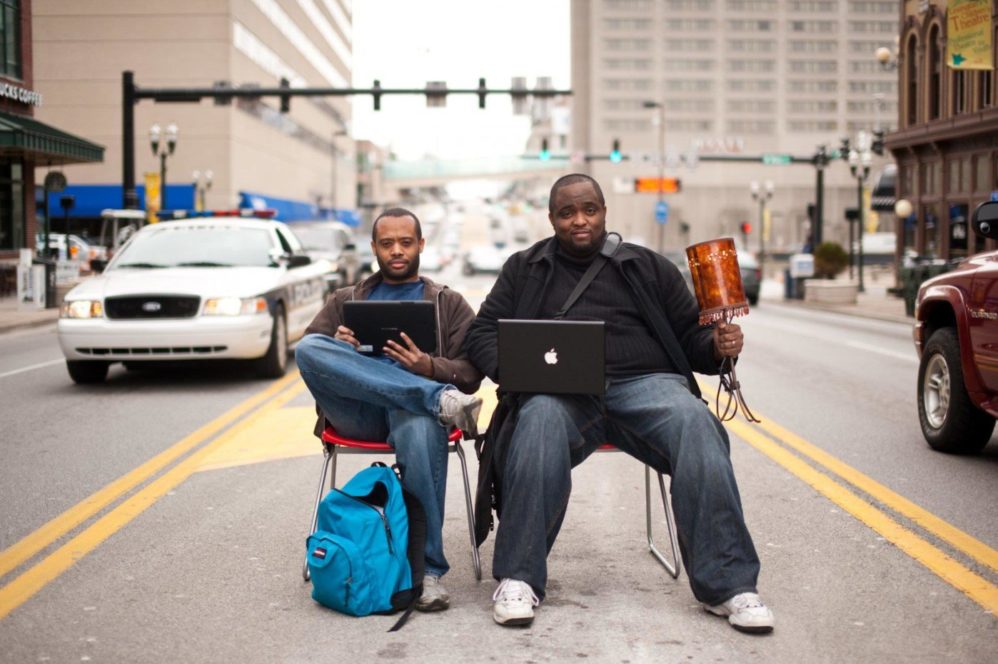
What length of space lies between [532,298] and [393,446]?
85cm

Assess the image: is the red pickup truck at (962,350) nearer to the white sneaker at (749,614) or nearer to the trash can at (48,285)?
the white sneaker at (749,614)

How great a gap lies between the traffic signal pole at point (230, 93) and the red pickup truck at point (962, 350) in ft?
67.1

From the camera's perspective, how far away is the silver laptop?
466 cm

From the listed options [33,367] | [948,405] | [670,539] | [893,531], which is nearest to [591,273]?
[670,539]

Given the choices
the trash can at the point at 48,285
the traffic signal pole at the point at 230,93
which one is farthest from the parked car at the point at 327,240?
the trash can at the point at 48,285

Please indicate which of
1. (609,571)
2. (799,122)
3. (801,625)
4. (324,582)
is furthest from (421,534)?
(799,122)

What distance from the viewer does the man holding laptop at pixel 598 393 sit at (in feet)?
14.4

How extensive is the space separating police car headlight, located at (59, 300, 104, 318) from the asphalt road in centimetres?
138

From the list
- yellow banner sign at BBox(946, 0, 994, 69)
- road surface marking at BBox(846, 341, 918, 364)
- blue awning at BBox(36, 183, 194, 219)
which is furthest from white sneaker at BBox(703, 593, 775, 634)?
blue awning at BBox(36, 183, 194, 219)

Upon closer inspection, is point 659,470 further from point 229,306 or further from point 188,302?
point 188,302

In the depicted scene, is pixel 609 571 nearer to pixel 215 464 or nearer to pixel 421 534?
pixel 421 534

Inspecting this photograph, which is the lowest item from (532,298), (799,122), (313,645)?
(313,645)

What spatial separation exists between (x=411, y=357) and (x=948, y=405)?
4502mm

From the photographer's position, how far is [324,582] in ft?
14.5
